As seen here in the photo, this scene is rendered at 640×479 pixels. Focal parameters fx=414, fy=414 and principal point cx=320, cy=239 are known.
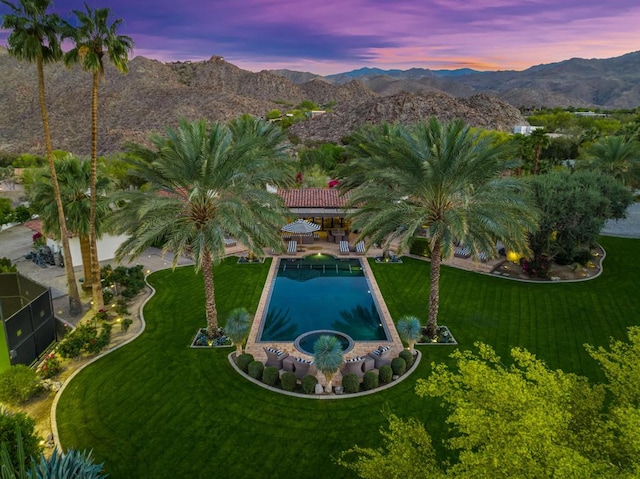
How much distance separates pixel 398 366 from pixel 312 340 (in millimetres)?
4369

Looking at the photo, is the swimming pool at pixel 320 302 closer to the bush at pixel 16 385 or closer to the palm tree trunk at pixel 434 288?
the palm tree trunk at pixel 434 288

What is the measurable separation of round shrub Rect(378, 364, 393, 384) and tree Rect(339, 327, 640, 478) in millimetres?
6247

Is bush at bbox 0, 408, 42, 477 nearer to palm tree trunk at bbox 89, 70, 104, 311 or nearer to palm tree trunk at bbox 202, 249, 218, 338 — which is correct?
palm tree trunk at bbox 202, 249, 218, 338

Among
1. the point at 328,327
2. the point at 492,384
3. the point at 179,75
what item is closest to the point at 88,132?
the point at 179,75

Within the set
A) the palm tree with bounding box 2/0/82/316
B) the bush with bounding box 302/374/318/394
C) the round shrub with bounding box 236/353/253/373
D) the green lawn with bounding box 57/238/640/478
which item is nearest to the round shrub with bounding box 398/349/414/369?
the green lawn with bounding box 57/238/640/478

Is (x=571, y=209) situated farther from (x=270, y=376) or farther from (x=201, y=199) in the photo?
(x=201, y=199)

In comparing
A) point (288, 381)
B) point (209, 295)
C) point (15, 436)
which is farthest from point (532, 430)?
point (209, 295)

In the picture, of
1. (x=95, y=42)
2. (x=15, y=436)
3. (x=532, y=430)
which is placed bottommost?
(x=15, y=436)

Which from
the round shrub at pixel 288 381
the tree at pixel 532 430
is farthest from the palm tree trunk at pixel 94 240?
the tree at pixel 532 430

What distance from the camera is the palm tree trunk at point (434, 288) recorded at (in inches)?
695

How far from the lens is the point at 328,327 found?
65.2 ft

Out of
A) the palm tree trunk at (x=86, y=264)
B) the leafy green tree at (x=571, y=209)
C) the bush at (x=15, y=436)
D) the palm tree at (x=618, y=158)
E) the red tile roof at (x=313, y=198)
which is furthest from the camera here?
the palm tree at (x=618, y=158)

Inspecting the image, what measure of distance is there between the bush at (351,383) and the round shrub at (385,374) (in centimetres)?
103

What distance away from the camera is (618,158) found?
34500 mm
